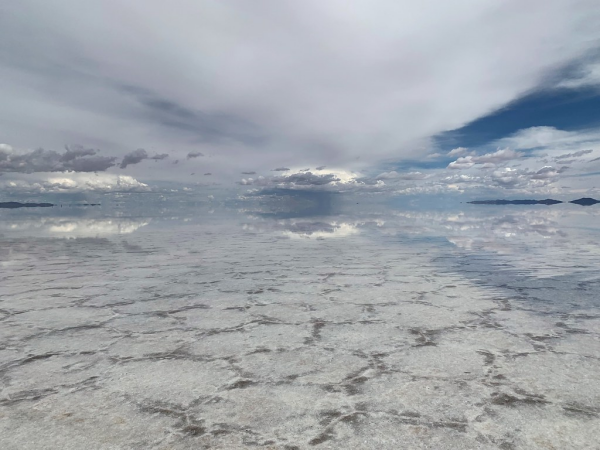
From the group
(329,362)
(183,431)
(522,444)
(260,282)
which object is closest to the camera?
(522,444)

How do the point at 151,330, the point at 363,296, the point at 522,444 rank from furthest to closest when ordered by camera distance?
the point at 363,296 < the point at 151,330 < the point at 522,444

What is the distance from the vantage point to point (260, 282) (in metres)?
6.19

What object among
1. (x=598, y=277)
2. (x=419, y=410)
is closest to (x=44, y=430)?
(x=419, y=410)

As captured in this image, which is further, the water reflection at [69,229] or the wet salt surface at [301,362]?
the water reflection at [69,229]

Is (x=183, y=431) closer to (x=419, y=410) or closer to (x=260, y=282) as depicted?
(x=419, y=410)

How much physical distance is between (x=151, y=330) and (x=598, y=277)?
21.4 ft

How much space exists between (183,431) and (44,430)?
0.76 m

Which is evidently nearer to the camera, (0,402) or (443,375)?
(0,402)

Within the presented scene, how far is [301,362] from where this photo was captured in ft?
10.0

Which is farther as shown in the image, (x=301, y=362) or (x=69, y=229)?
(x=69, y=229)

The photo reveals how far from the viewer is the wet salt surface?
7.07ft

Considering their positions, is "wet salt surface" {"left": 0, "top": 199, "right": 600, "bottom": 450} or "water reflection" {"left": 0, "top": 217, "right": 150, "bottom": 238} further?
"water reflection" {"left": 0, "top": 217, "right": 150, "bottom": 238}

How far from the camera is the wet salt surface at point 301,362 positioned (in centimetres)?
216

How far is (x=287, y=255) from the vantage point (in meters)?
9.41
